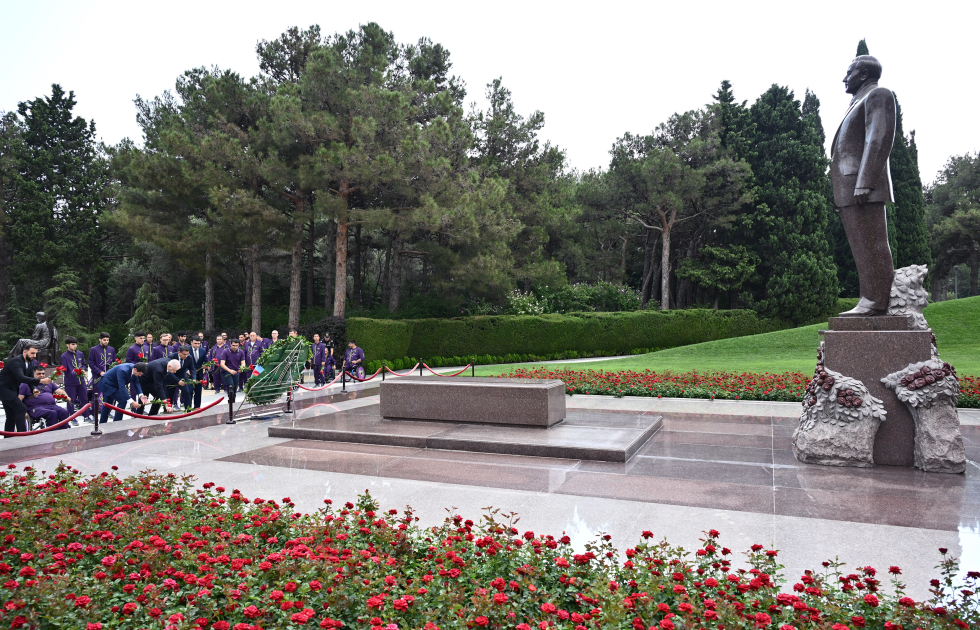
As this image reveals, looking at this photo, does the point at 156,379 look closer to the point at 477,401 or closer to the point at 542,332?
the point at 477,401

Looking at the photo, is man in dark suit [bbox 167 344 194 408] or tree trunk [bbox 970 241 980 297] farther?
tree trunk [bbox 970 241 980 297]

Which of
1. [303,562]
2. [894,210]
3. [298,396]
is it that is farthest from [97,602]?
[894,210]

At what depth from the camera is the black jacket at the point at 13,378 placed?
8047 mm

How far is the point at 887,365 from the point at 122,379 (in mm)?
10939

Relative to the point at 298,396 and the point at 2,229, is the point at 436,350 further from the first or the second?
the point at 2,229

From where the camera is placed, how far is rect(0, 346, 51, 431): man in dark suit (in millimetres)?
8086

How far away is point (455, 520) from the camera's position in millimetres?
3797

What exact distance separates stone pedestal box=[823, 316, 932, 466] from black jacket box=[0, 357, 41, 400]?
33.7 ft

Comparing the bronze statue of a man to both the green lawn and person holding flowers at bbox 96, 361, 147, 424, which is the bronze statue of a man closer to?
person holding flowers at bbox 96, 361, 147, 424

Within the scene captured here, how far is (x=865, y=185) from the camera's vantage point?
20.8ft

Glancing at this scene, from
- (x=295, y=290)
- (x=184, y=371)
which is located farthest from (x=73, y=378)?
(x=295, y=290)

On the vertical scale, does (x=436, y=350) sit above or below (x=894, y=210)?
below

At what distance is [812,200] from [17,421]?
32.6 meters

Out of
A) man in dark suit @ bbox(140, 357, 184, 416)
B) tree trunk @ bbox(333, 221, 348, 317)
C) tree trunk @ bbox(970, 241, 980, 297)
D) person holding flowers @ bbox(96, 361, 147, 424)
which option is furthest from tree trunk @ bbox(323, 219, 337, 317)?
tree trunk @ bbox(970, 241, 980, 297)
